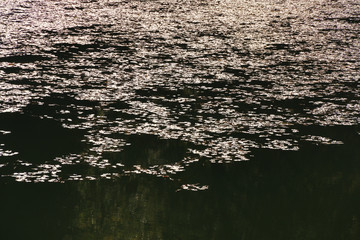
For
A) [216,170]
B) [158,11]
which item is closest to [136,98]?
[216,170]

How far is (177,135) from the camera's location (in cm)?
618

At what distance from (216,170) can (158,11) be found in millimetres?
9325

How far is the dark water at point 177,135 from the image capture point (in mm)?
4758

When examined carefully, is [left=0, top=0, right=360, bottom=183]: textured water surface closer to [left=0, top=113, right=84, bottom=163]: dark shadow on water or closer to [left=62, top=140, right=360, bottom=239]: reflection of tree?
[left=0, top=113, right=84, bottom=163]: dark shadow on water

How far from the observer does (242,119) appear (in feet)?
22.3

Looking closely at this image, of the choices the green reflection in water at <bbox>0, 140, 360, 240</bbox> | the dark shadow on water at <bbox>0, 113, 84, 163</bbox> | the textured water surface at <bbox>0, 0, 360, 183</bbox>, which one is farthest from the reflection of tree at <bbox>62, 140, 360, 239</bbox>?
the dark shadow on water at <bbox>0, 113, 84, 163</bbox>

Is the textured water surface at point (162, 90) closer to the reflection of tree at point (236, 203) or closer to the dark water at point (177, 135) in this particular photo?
the dark water at point (177, 135)

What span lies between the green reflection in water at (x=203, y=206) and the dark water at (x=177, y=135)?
0.01 m

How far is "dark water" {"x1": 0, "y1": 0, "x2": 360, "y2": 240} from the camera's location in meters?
4.76

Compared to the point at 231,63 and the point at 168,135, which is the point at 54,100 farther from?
the point at 231,63

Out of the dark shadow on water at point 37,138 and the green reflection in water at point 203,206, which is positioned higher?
the dark shadow on water at point 37,138

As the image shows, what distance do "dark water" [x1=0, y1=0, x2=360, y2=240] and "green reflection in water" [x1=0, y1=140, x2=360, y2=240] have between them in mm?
15

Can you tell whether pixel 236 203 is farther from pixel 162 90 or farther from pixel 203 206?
pixel 162 90

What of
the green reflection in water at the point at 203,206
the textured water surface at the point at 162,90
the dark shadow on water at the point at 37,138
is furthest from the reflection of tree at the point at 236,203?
the dark shadow on water at the point at 37,138
